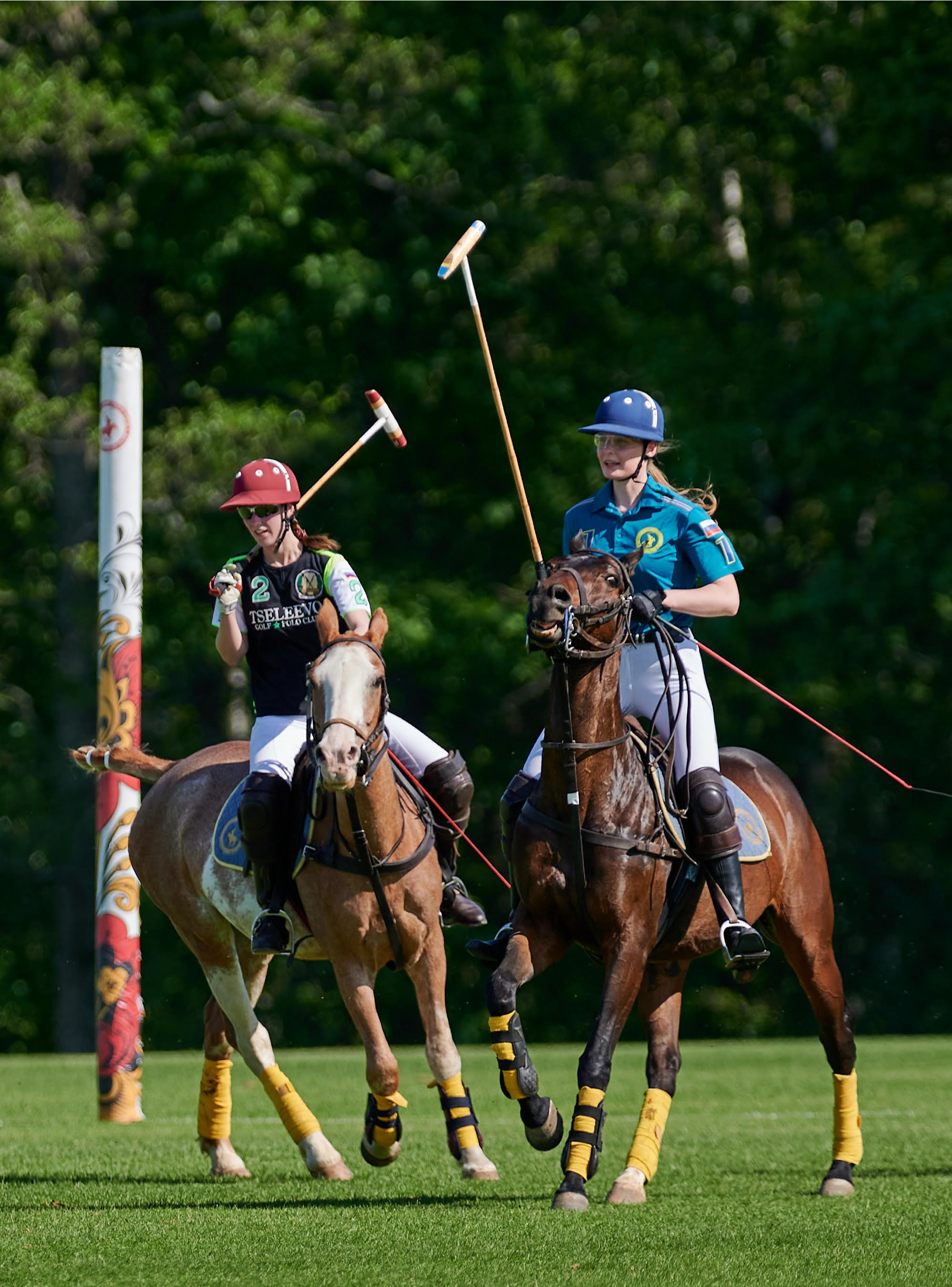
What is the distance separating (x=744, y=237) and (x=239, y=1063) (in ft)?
41.2

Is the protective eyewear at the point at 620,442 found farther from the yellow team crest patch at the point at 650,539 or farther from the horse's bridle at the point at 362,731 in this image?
the horse's bridle at the point at 362,731

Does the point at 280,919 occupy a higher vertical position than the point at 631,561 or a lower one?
lower

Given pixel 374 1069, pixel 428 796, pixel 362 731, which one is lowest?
pixel 374 1069

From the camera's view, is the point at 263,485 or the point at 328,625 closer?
the point at 328,625

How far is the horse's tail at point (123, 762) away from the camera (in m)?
9.80

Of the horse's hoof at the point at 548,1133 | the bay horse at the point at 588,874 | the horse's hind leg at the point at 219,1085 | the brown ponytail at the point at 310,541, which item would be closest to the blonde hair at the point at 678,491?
the bay horse at the point at 588,874

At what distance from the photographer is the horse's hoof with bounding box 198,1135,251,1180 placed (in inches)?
348

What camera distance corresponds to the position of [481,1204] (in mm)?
7352

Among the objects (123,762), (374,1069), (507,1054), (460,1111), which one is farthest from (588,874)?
(123,762)

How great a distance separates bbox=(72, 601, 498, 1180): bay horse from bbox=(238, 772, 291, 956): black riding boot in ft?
0.29

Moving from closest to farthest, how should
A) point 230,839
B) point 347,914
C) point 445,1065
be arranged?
point 347,914 → point 445,1065 → point 230,839

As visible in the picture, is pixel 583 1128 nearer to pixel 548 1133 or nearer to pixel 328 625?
pixel 548 1133

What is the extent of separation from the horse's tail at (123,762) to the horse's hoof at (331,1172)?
2253mm

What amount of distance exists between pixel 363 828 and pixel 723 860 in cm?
138
